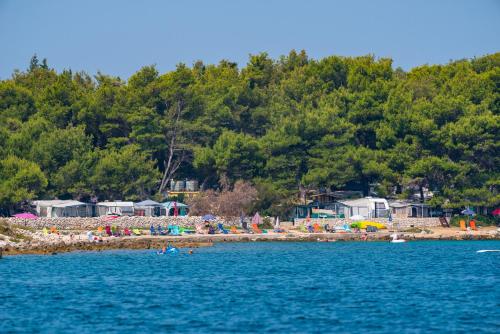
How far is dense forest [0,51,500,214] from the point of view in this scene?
84375 mm

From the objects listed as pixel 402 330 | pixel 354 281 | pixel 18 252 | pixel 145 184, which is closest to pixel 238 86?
pixel 145 184

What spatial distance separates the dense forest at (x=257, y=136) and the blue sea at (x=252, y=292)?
1793 cm

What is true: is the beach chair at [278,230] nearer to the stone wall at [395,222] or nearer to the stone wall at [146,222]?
the stone wall at [146,222]

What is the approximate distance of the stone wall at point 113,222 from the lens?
7919cm

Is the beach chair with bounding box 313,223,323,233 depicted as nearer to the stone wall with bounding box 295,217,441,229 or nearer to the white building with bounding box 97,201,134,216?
the stone wall with bounding box 295,217,441,229

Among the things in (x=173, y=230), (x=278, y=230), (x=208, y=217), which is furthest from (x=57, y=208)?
(x=278, y=230)

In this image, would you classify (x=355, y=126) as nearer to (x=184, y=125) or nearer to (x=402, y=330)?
(x=184, y=125)

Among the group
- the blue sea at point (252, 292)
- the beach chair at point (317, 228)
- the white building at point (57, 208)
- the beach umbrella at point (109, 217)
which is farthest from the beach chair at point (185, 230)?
the white building at point (57, 208)

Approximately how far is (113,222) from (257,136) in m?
26.0

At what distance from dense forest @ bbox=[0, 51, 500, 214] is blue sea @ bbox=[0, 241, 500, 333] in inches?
706

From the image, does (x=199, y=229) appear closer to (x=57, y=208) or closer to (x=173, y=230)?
(x=173, y=230)

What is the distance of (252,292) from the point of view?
44.2 meters

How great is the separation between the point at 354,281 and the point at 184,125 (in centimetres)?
4780

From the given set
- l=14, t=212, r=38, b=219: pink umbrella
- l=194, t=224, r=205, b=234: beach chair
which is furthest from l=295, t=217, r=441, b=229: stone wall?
l=14, t=212, r=38, b=219: pink umbrella
